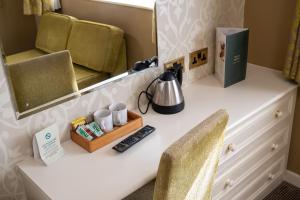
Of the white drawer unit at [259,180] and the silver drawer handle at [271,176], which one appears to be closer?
the white drawer unit at [259,180]

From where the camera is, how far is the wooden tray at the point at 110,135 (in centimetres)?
142

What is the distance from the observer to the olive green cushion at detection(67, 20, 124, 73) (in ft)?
4.75

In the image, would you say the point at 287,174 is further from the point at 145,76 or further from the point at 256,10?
the point at 145,76

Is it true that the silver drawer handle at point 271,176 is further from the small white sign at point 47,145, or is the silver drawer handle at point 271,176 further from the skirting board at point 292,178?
the small white sign at point 47,145

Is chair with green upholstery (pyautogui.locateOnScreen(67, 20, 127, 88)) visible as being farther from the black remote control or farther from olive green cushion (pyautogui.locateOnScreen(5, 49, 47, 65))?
the black remote control

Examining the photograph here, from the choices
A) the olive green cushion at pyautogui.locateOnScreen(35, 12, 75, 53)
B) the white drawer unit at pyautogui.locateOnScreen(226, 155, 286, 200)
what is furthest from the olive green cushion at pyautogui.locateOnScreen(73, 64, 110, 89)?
the white drawer unit at pyautogui.locateOnScreen(226, 155, 286, 200)

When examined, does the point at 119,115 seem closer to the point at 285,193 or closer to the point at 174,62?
the point at 174,62

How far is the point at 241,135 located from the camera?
1666 millimetres

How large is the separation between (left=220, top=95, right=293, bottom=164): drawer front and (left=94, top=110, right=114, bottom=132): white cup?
0.54 metres

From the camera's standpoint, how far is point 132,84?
1676 mm

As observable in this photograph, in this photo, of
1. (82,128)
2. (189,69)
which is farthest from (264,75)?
(82,128)

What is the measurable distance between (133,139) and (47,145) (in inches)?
14.1

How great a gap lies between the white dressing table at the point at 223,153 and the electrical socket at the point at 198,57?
113 millimetres

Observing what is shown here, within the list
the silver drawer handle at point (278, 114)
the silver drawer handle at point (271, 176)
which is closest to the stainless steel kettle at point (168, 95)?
the silver drawer handle at point (278, 114)
